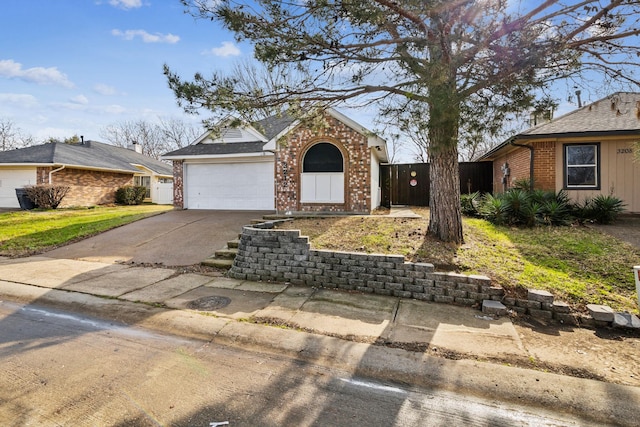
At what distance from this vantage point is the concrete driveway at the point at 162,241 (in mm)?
7695

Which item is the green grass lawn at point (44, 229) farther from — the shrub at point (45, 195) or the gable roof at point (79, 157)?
the gable roof at point (79, 157)

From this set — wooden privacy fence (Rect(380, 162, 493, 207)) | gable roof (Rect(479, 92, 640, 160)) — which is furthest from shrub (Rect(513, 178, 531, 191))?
wooden privacy fence (Rect(380, 162, 493, 207))

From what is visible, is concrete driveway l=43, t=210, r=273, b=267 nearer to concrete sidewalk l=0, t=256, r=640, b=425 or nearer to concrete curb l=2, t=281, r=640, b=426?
concrete sidewalk l=0, t=256, r=640, b=425

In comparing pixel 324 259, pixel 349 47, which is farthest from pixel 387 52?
pixel 324 259

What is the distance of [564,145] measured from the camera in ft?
34.4

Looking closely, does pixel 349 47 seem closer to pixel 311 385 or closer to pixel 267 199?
pixel 311 385

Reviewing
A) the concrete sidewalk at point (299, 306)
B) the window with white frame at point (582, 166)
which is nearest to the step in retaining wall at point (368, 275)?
the concrete sidewalk at point (299, 306)

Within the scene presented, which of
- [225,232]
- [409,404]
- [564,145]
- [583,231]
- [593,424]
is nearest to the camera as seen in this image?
[593,424]

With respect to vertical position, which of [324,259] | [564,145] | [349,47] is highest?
[349,47]

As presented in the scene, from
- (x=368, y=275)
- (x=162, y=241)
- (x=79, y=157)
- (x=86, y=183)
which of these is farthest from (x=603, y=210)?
(x=79, y=157)

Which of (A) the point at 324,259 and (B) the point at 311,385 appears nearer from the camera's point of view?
(B) the point at 311,385

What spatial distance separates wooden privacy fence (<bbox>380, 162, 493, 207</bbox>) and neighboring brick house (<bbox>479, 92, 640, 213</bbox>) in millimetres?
4472

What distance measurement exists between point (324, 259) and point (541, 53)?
482cm

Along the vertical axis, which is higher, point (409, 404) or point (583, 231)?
point (583, 231)
